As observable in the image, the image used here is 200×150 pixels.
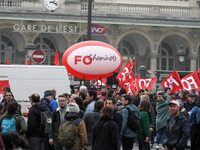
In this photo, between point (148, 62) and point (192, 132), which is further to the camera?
point (148, 62)

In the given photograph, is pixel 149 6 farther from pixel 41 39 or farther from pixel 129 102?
pixel 129 102

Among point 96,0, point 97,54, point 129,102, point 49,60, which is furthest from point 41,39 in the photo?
point 129,102

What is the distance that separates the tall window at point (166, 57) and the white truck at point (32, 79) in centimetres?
3023

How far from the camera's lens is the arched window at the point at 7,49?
48062 millimetres

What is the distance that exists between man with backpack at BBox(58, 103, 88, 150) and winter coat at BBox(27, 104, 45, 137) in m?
1.82

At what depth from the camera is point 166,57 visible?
5334 cm

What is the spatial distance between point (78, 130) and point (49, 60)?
3570cm

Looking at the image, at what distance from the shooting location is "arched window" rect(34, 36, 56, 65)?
49.3 metres

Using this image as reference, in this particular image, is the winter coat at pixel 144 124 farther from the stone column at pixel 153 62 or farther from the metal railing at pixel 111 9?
the stone column at pixel 153 62

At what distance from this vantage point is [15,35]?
4719 centimetres

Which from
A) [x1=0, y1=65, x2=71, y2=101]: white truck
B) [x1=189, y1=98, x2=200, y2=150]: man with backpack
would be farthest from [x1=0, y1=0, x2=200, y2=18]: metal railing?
[x1=189, y1=98, x2=200, y2=150]: man with backpack

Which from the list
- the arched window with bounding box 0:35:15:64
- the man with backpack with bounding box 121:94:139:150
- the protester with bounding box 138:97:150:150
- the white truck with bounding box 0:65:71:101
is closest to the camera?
the man with backpack with bounding box 121:94:139:150

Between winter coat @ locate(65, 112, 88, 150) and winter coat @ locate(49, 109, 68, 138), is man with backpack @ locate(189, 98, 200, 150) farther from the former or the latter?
winter coat @ locate(49, 109, 68, 138)

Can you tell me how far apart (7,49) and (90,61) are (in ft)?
85.4
